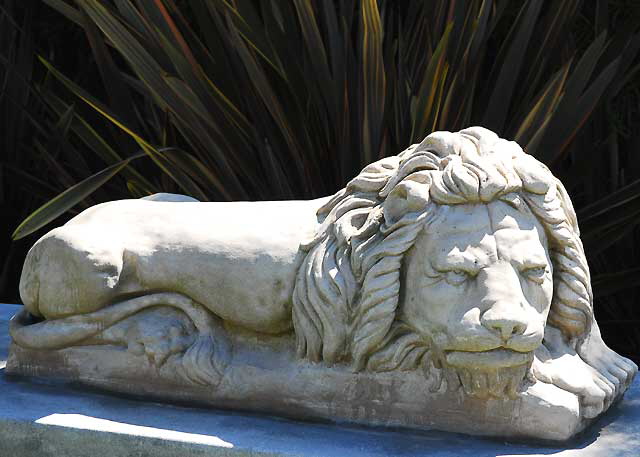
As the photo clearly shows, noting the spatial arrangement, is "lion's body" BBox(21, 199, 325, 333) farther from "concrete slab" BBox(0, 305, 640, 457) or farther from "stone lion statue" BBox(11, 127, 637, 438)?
"concrete slab" BBox(0, 305, 640, 457)

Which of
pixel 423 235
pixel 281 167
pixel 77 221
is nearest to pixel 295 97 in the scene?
pixel 281 167

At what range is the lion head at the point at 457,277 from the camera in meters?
2.79

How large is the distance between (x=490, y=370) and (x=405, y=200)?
46 cm

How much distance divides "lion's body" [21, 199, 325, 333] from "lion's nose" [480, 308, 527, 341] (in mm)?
543

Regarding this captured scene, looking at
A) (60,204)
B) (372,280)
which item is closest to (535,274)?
(372,280)

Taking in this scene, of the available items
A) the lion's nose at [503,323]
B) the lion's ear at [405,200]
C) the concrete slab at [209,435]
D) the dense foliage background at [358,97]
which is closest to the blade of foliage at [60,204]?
the dense foliage background at [358,97]

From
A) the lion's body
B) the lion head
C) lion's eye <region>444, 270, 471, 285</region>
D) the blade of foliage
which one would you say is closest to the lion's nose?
the lion head

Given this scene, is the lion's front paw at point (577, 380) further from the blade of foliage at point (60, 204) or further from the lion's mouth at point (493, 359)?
the blade of foliage at point (60, 204)

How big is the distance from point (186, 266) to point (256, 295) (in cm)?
22

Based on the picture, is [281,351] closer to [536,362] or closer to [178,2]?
[536,362]

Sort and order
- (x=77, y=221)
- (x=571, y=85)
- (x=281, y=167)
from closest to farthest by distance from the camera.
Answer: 1. (x=77, y=221)
2. (x=571, y=85)
3. (x=281, y=167)

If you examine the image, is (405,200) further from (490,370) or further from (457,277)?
(490,370)

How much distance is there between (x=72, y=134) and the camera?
5957 mm

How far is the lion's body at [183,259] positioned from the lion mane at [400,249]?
0.09 meters
